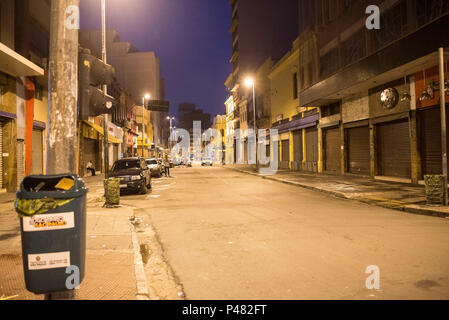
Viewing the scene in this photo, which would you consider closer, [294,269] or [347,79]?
[294,269]

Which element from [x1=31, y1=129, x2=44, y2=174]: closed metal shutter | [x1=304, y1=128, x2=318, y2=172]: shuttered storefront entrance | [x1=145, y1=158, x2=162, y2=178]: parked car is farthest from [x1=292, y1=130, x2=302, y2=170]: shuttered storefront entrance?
[x1=31, y1=129, x2=44, y2=174]: closed metal shutter

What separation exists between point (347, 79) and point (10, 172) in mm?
19537

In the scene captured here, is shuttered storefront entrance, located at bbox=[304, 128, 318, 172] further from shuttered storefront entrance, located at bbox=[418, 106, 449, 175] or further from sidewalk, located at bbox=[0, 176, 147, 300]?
sidewalk, located at bbox=[0, 176, 147, 300]

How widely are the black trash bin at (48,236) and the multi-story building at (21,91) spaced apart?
12760mm

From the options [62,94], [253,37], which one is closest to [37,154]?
[62,94]

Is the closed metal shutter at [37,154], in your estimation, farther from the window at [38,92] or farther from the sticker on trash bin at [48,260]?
the sticker on trash bin at [48,260]

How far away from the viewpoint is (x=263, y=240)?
6617 mm

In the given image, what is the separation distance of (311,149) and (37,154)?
21973 mm

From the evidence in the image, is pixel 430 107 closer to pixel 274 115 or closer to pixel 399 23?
pixel 399 23

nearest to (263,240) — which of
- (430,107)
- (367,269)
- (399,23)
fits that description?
(367,269)

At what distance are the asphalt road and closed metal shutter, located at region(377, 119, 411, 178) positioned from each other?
909cm

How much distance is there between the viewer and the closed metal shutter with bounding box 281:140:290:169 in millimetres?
36531

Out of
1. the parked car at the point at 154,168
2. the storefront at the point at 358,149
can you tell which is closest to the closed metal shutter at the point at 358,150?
the storefront at the point at 358,149

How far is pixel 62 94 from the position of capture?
14.9 feet
